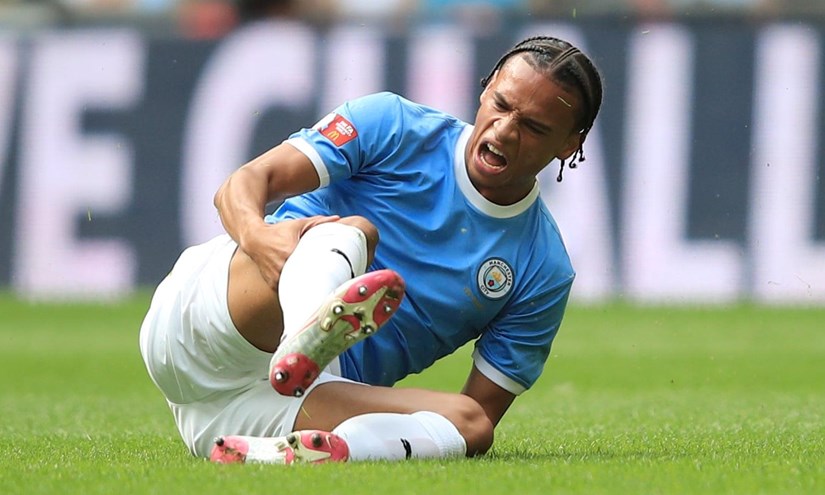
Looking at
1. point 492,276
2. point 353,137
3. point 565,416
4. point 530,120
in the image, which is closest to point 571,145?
point 530,120

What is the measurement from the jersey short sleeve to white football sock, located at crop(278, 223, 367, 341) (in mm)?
485

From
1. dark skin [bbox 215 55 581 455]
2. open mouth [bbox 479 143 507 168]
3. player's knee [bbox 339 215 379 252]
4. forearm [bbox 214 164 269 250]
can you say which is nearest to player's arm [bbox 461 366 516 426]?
dark skin [bbox 215 55 581 455]

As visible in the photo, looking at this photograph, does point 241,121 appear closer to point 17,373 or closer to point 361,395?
point 17,373

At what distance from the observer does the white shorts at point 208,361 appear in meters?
4.01

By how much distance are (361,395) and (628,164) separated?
25.7 ft

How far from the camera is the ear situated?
443 centimetres

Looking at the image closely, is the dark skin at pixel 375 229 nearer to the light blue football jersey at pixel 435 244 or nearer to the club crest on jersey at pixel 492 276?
the light blue football jersey at pixel 435 244

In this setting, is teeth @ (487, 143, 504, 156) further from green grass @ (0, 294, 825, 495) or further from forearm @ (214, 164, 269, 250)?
green grass @ (0, 294, 825, 495)

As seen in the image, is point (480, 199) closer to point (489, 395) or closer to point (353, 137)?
point (353, 137)

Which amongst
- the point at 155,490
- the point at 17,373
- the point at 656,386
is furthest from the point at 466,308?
the point at 17,373

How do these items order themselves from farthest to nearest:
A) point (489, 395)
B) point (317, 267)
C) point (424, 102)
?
point (424, 102) → point (489, 395) → point (317, 267)

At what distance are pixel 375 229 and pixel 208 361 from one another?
618 mm

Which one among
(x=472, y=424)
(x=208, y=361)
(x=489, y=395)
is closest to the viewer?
(x=208, y=361)

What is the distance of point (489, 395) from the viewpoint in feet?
14.6
